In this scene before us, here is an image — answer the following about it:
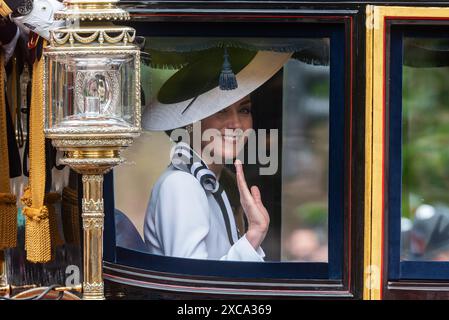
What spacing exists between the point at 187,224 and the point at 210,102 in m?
0.44

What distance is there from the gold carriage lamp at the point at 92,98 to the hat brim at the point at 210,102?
0.27 m

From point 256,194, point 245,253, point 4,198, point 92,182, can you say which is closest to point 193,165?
point 256,194

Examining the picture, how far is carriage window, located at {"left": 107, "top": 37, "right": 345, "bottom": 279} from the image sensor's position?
4930mm

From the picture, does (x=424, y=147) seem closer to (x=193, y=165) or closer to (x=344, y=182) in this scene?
(x=344, y=182)

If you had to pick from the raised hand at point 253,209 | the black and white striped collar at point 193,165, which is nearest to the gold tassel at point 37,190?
the black and white striped collar at point 193,165

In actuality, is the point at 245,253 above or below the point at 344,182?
below

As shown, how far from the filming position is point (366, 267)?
4.92m

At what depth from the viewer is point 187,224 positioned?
5.00 metres

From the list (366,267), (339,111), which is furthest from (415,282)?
(339,111)

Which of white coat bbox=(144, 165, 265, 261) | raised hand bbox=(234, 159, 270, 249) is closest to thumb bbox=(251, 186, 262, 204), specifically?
raised hand bbox=(234, 159, 270, 249)

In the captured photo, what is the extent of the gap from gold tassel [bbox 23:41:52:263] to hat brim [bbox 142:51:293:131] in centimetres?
37

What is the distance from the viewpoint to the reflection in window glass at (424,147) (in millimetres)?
4918

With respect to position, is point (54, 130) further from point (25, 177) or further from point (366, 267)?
point (366, 267)

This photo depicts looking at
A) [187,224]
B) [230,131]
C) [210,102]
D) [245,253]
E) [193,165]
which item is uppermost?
[210,102]
